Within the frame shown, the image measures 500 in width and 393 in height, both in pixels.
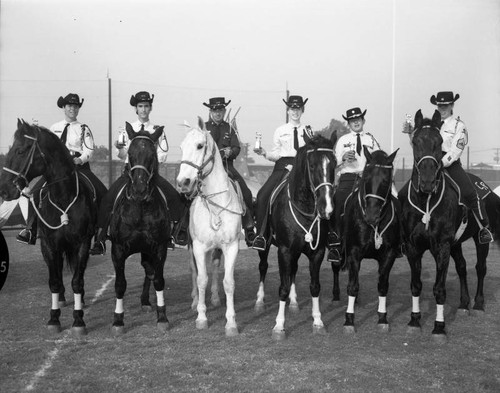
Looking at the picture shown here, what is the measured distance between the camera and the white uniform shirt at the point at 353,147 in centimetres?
910


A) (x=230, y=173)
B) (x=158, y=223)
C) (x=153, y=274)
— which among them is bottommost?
(x=153, y=274)

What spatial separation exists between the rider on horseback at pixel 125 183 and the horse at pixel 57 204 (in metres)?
0.24

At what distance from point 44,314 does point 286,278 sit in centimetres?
429

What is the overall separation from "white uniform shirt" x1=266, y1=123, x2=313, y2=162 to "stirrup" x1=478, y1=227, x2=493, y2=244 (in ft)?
10.7

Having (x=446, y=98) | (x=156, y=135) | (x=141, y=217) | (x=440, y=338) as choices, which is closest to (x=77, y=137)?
(x=156, y=135)

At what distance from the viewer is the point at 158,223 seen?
7934 millimetres

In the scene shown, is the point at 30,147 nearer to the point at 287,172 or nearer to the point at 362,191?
the point at 287,172

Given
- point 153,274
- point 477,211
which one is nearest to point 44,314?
point 153,274

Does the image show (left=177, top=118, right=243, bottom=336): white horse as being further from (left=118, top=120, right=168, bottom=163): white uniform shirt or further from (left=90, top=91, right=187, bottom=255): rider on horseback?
(left=118, top=120, right=168, bottom=163): white uniform shirt

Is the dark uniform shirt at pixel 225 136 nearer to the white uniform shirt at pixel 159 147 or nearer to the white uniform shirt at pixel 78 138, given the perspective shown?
the white uniform shirt at pixel 159 147

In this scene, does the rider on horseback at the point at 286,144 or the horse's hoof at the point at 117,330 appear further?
the rider on horseback at the point at 286,144

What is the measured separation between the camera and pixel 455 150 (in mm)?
8484

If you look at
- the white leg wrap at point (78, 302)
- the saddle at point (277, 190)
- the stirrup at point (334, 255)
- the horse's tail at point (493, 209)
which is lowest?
the white leg wrap at point (78, 302)

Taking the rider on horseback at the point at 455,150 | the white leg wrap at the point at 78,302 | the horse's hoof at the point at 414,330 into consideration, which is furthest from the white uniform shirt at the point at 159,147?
the horse's hoof at the point at 414,330
